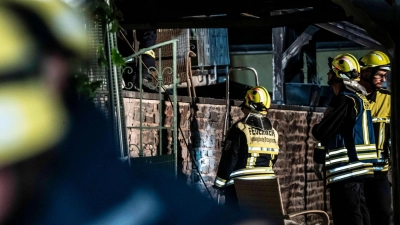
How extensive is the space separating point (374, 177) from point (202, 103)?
3.57m

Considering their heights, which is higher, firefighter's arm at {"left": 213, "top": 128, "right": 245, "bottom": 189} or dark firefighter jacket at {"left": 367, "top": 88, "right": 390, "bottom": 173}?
dark firefighter jacket at {"left": 367, "top": 88, "right": 390, "bottom": 173}

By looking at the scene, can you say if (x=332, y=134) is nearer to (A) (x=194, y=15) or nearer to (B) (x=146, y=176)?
(A) (x=194, y=15)

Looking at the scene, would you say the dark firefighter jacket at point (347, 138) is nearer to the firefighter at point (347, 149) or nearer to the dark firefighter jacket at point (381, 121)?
the firefighter at point (347, 149)

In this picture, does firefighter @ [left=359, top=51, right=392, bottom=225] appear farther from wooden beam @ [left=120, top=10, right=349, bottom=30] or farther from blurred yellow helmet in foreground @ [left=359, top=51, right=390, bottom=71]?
wooden beam @ [left=120, top=10, right=349, bottom=30]

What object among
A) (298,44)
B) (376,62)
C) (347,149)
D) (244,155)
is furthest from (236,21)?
(298,44)

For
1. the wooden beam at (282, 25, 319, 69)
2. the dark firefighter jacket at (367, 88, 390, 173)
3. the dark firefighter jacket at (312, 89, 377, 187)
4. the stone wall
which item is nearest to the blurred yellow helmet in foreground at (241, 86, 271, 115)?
the stone wall

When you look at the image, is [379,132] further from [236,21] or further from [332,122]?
[236,21]

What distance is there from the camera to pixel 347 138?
6617 mm

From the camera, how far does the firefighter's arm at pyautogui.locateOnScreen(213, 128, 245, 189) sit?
7.79m

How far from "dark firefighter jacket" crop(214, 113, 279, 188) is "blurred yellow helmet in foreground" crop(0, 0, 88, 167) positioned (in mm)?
6694

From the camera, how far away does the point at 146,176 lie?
1228 millimetres

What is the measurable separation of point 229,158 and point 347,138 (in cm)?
155

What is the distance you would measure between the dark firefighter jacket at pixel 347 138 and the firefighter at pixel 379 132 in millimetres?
148

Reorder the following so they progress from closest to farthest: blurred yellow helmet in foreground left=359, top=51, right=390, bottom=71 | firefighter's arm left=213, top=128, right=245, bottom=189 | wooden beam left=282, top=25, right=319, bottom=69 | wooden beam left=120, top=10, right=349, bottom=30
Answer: wooden beam left=120, top=10, right=349, bottom=30 → blurred yellow helmet in foreground left=359, top=51, right=390, bottom=71 → firefighter's arm left=213, top=128, right=245, bottom=189 → wooden beam left=282, top=25, right=319, bottom=69
